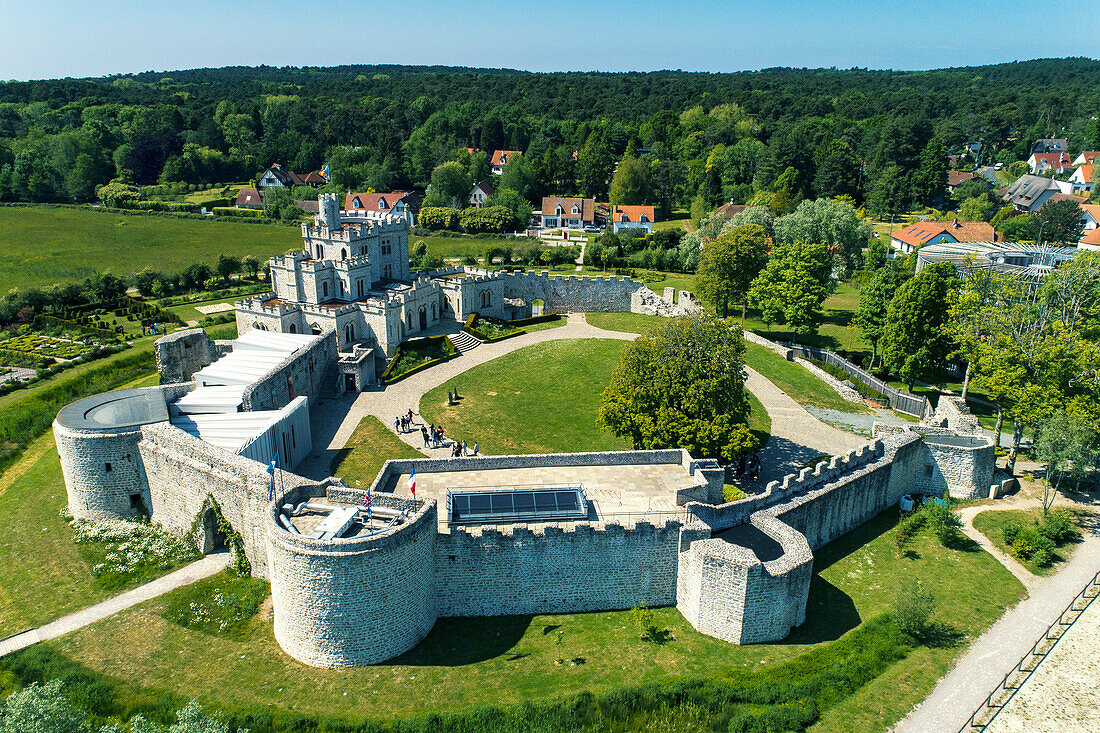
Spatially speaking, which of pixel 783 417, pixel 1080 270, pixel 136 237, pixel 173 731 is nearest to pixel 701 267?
pixel 783 417

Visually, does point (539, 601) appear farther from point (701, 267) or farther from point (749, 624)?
point (701, 267)

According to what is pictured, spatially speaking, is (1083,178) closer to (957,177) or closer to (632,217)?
(957,177)

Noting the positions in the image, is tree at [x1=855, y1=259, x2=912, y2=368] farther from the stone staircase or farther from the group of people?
the stone staircase

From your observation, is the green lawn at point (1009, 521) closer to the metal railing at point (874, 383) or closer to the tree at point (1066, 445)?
the tree at point (1066, 445)

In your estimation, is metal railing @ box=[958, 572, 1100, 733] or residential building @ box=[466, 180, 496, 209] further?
residential building @ box=[466, 180, 496, 209]

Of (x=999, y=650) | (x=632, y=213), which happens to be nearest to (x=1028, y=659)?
(x=999, y=650)

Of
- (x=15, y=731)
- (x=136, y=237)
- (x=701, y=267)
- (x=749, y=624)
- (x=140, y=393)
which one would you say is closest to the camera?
(x=15, y=731)

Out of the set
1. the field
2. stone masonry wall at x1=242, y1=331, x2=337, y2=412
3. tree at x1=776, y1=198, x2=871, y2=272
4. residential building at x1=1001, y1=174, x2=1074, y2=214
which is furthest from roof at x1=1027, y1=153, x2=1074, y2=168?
stone masonry wall at x1=242, y1=331, x2=337, y2=412
